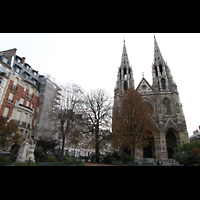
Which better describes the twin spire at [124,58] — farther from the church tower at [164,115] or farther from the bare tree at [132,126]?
the bare tree at [132,126]

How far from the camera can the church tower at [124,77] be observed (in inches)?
1448

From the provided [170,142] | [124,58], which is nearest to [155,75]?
[124,58]

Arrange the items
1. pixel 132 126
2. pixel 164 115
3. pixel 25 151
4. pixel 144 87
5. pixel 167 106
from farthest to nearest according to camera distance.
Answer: pixel 144 87
pixel 167 106
pixel 164 115
pixel 132 126
pixel 25 151

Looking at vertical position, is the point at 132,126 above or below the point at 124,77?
below

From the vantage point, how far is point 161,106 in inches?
1232

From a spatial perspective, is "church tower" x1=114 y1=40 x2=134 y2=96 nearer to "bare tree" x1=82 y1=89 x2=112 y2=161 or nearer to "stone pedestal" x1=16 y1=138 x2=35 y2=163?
"bare tree" x1=82 y1=89 x2=112 y2=161

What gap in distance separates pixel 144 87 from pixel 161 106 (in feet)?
25.0

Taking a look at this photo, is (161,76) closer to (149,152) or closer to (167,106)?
(167,106)

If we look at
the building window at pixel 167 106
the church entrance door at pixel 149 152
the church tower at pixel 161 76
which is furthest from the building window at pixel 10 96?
the building window at pixel 167 106

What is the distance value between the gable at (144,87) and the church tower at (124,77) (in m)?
A: 2.36

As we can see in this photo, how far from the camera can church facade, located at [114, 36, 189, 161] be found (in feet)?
89.6
